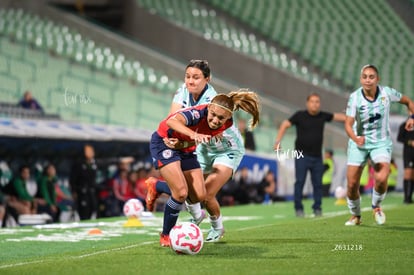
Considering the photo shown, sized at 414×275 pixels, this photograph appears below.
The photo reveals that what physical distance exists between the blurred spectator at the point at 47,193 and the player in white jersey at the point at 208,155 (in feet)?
25.1

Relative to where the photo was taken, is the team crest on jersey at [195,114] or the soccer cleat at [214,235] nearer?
the team crest on jersey at [195,114]

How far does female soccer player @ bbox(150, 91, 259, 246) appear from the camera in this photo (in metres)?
10.7

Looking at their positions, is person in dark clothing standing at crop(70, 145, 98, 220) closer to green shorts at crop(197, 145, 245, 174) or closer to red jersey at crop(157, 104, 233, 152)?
green shorts at crop(197, 145, 245, 174)

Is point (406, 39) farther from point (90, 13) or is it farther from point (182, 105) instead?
point (182, 105)

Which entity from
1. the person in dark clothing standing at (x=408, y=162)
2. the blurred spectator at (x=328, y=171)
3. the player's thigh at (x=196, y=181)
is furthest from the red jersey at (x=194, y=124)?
the blurred spectator at (x=328, y=171)

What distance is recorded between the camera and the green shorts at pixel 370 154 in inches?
562

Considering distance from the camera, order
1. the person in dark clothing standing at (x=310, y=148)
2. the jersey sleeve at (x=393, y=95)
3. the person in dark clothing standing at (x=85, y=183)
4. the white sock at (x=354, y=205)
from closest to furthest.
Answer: the jersey sleeve at (x=393, y=95) → the white sock at (x=354, y=205) → the person in dark clothing standing at (x=310, y=148) → the person in dark clothing standing at (x=85, y=183)

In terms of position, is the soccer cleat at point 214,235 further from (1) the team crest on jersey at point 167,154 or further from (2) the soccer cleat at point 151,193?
(1) the team crest on jersey at point 167,154

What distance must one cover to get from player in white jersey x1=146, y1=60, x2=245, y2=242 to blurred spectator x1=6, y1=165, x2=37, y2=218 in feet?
23.7

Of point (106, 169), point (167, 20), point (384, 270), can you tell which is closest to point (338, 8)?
point (167, 20)

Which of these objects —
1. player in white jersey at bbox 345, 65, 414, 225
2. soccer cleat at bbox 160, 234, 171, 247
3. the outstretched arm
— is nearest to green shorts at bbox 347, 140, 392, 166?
player in white jersey at bbox 345, 65, 414, 225

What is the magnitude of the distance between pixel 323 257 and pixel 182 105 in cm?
281

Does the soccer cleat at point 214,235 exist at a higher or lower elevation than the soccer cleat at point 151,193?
lower

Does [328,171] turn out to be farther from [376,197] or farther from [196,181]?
[196,181]
